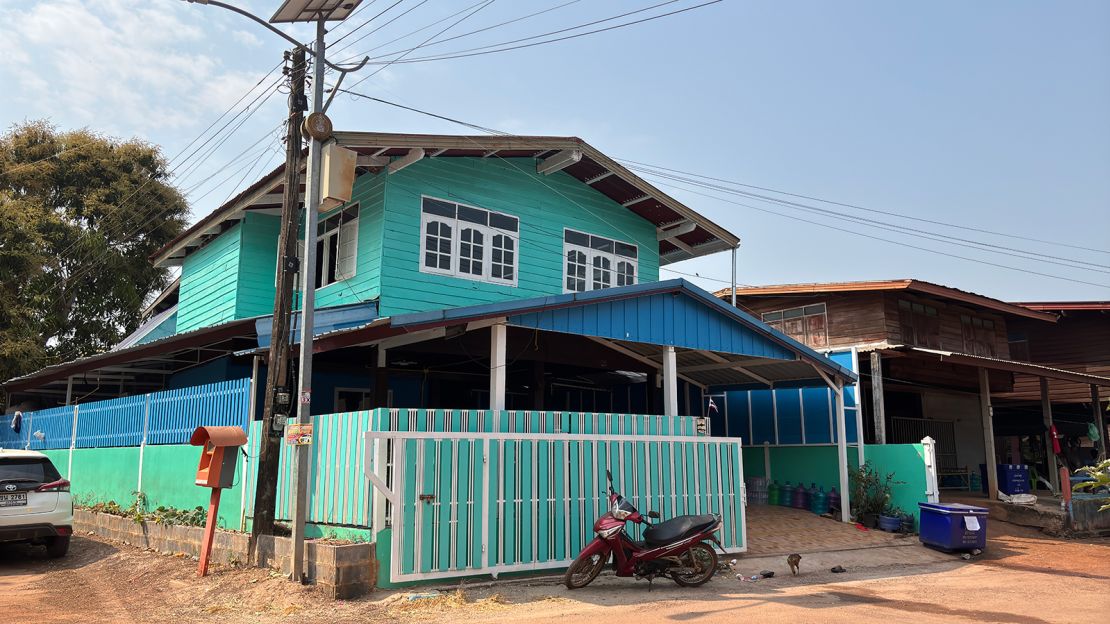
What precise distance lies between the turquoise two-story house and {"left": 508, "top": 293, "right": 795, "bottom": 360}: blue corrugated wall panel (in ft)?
0.09

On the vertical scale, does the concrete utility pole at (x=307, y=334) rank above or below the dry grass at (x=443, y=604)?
above

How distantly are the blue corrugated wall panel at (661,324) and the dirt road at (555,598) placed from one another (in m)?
3.35

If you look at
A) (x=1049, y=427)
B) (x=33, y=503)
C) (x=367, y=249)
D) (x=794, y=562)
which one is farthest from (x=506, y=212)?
(x=1049, y=427)

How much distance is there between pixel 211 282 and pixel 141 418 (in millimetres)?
4322

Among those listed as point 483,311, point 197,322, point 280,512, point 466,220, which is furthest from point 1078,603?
point 197,322

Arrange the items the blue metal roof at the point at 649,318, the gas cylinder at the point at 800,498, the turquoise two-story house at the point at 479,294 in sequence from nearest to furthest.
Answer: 1. the blue metal roof at the point at 649,318
2. the turquoise two-story house at the point at 479,294
3. the gas cylinder at the point at 800,498

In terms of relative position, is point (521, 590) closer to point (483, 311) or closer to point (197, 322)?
point (483, 311)

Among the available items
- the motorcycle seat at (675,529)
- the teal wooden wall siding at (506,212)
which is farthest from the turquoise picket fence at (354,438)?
the teal wooden wall siding at (506,212)

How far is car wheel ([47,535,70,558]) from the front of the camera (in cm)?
1182

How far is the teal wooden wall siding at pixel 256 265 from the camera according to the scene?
16.1 metres

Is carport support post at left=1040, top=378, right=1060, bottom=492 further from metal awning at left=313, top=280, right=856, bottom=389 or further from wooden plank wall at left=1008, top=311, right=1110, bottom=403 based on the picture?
metal awning at left=313, top=280, right=856, bottom=389

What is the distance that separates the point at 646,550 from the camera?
31.4ft

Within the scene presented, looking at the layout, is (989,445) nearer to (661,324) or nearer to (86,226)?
(661,324)

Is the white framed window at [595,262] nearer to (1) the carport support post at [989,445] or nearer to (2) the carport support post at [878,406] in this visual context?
(2) the carport support post at [878,406]
